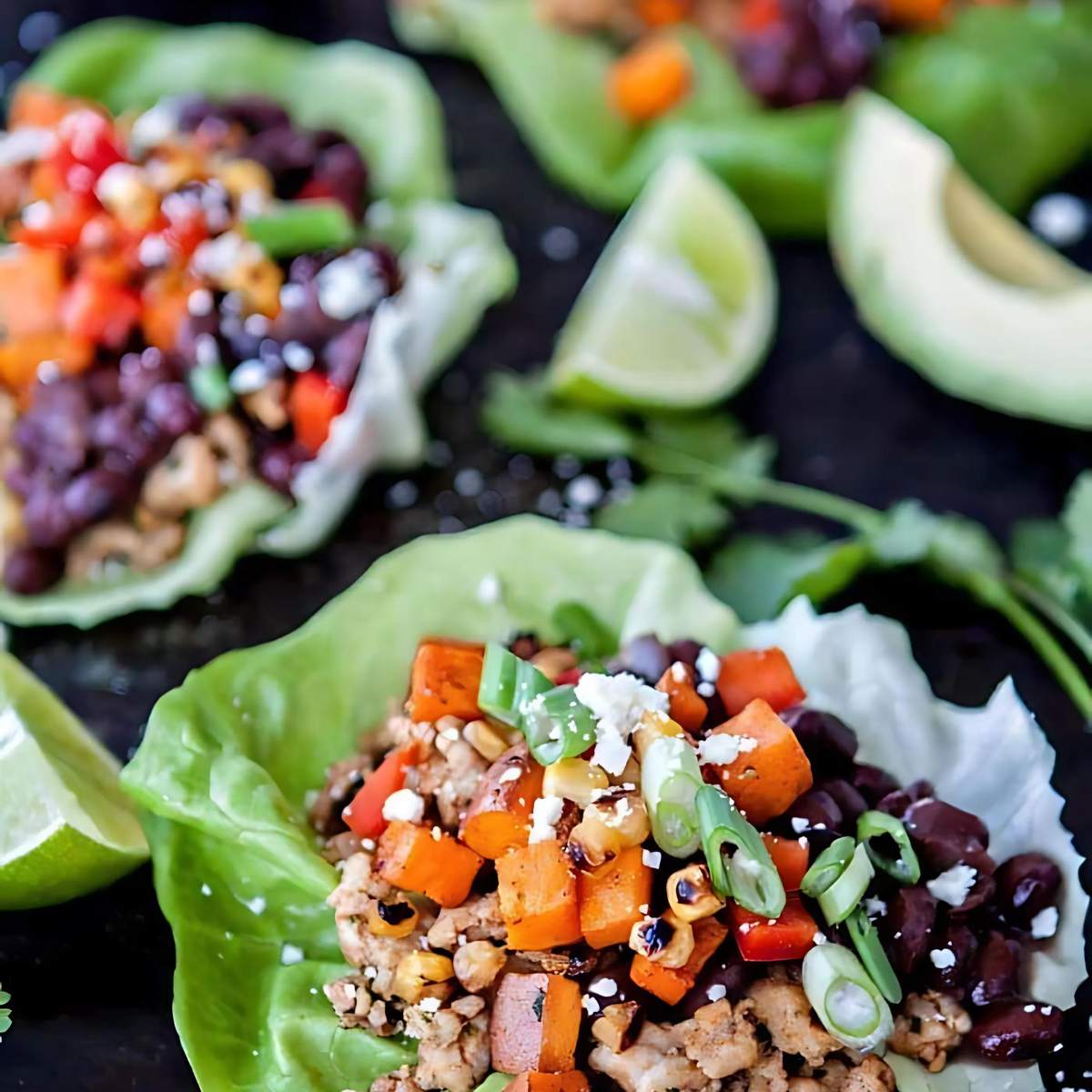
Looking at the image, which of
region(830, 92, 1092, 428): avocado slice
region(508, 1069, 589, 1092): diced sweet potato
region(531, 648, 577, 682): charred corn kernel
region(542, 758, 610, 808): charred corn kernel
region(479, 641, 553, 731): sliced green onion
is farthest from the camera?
region(830, 92, 1092, 428): avocado slice

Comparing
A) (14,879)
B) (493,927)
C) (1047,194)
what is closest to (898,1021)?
(493,927)

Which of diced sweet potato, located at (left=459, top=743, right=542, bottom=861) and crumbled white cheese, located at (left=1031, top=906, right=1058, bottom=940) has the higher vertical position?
diced sweet potato, located at (left=459, top=743, right=542, bottom=861)

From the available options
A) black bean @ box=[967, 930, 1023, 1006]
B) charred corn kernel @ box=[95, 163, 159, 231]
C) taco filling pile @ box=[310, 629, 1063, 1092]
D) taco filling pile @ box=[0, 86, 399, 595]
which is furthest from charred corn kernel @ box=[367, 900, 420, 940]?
charred corn kernel @ box=[95, 163, 159, 231]

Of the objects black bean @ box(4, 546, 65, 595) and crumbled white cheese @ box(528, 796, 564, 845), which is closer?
crumbled white cheese @ box(528, 796, 564, 845)

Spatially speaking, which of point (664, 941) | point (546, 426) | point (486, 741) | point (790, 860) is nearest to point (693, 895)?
point (664, 941)

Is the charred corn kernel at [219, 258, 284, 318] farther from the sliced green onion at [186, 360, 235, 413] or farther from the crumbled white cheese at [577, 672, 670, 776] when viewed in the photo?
the crumbled white cheese at [577, 672, 670, 776]
